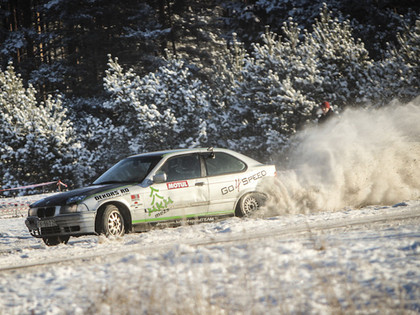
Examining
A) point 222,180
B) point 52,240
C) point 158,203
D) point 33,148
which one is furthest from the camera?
point 33,148

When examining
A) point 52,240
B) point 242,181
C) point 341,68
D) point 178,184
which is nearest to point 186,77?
point 341,68

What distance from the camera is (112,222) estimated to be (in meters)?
9.44

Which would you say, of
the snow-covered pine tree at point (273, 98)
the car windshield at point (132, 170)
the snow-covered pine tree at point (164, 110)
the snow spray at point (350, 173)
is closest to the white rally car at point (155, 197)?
the car windshield at point (132, 170)

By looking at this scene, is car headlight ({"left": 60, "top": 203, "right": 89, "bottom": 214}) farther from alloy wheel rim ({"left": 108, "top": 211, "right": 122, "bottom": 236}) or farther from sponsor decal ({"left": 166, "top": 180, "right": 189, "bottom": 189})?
sponsor decal ({"left": 166, "top": 180, "right": 189, "bottom": 189})

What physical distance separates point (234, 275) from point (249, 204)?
557 cm

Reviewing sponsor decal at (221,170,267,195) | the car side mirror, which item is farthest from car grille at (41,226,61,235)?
sponsor decal at (221,170,267,195)

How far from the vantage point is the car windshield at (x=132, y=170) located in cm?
1020

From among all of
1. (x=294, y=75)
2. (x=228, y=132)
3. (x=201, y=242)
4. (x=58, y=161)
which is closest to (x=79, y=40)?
(x=58, y=161)

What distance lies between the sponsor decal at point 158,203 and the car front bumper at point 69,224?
107 cm

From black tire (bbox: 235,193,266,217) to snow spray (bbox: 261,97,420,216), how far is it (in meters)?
0.17

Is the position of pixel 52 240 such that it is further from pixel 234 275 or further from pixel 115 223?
pixel 234 275

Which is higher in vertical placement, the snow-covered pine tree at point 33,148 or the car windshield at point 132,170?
the snow-covered pine tree at point 33,148

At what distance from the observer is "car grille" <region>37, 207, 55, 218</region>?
9.34 metres

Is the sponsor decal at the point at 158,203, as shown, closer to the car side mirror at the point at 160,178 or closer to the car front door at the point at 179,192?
the car front door at the point at 179,192
